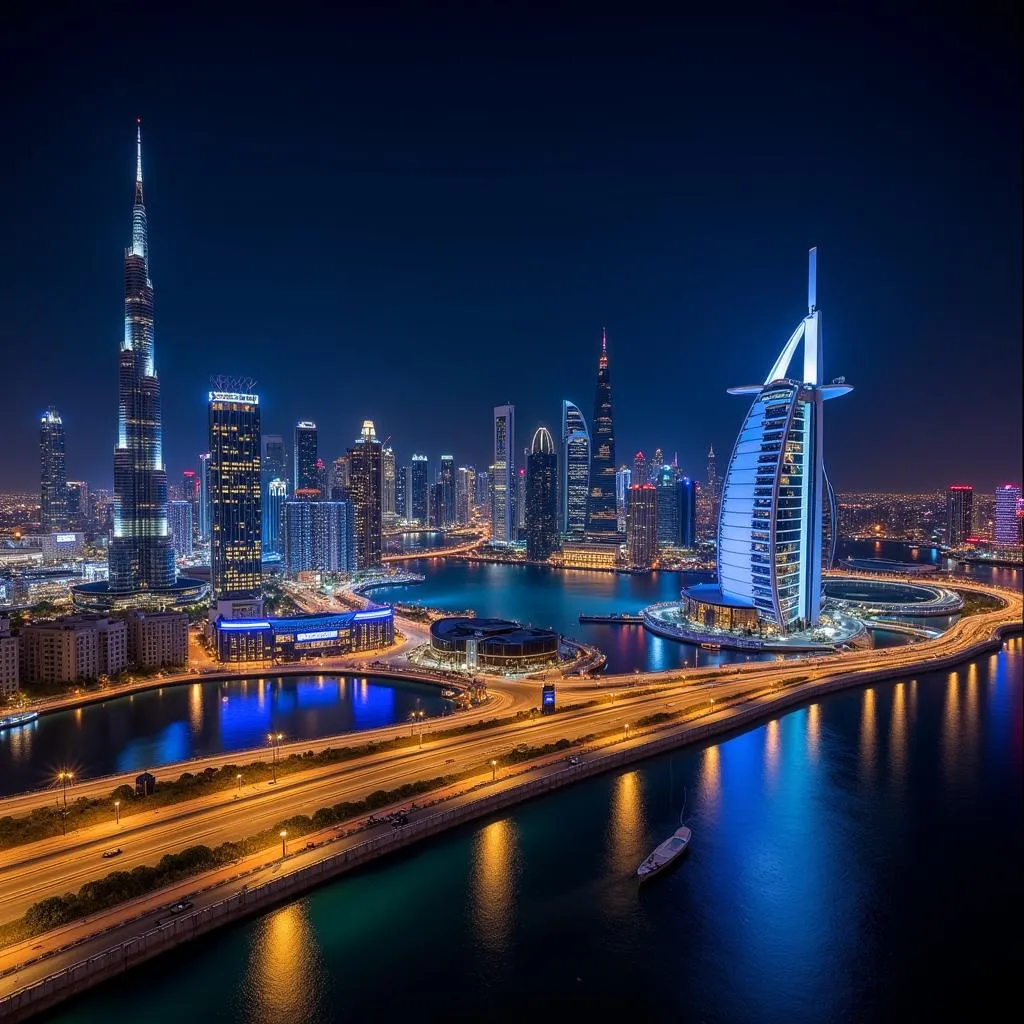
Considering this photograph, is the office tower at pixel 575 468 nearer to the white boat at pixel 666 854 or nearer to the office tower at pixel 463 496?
the office tower at pixel 463 496

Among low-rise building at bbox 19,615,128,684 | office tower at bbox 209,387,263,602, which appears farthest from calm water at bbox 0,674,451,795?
office tower at bbox 209,387,263,602

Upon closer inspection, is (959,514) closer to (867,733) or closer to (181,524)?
(867,733)

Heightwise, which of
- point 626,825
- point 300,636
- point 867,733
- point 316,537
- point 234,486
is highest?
point 234,486

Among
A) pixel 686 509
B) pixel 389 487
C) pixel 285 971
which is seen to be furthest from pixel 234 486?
pixel 389 487

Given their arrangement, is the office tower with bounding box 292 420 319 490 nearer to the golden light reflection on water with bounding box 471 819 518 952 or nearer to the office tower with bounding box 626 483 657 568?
the office tower with bounding box 626 483 657 568

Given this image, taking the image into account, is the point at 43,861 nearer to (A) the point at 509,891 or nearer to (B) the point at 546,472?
(A) the point at 509,891

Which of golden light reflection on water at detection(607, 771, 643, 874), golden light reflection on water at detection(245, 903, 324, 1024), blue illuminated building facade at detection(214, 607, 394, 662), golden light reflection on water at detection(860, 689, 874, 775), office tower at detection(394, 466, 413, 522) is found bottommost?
golden light reflection on water at detection(245, 903, 324, 1024)

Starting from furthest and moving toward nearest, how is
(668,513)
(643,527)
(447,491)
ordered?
(447,491) → (668,513) → (643,527)
